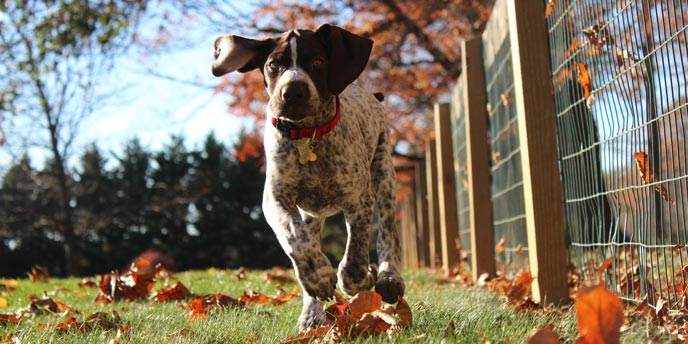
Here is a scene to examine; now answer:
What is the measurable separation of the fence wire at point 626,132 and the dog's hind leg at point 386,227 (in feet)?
3.21

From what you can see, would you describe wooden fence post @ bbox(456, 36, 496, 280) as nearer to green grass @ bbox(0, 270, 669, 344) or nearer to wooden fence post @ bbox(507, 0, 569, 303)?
wooden fence post @ bbox(507, 0, 569, 303)

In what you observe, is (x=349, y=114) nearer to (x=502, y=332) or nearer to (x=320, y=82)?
(x=320, y=82)

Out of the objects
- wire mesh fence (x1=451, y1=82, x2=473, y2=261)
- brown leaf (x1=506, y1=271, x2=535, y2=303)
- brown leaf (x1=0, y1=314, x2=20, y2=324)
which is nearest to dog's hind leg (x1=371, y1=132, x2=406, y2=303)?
→ brown leaf (x1=506, y1=271, x2=535, y2=303)

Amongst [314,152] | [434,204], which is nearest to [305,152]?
[314,152]

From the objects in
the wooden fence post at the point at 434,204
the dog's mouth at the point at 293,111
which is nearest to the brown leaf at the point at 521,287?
the dog's mouth at the point at 293,111

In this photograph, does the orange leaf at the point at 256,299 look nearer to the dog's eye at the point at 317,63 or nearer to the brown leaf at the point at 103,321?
the brown leaf at the point at 103,321

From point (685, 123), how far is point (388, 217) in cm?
168

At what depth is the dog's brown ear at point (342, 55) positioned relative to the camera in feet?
10.9

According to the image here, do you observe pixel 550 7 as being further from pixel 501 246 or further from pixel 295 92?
pixel 501 246

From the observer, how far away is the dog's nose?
10.0 feet

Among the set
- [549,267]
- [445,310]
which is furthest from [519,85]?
[445,310]

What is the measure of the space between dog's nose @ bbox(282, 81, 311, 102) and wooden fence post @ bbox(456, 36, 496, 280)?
11.0 ft

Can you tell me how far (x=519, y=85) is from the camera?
413cm

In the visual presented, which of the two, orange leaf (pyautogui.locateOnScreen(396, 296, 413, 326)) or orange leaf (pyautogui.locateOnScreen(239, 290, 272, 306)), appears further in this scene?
orange leaf (pyautogui.locateOnScreen(239, 290, 272, 306))
